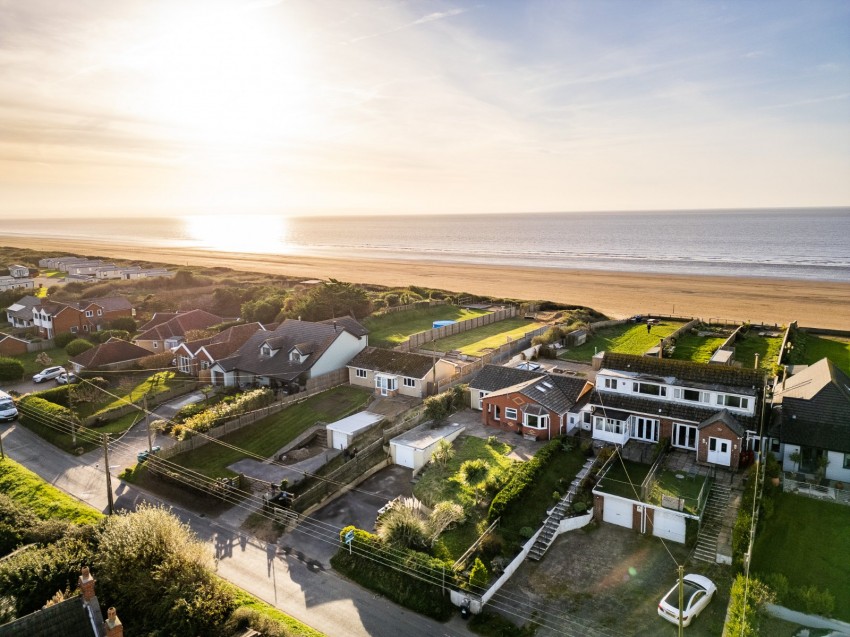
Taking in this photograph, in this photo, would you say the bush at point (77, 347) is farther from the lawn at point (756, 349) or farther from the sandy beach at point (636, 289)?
the lawn at point (756, 349)

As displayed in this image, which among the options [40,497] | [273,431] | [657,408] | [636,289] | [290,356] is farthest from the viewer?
[636,289]

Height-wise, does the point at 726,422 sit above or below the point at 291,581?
above

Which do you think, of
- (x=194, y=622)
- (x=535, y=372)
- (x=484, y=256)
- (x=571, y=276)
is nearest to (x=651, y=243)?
(x=484, y=256)

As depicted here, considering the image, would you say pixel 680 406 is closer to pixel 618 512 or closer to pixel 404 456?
pixel 618 512

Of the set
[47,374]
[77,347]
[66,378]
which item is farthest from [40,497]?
[77,347]

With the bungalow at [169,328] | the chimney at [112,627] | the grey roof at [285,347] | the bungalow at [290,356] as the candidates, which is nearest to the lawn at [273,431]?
the bungalow at [290,356]

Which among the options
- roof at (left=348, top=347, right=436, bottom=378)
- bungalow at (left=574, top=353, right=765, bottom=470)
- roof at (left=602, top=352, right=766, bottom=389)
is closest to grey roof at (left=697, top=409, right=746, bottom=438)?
bungalow at (left=574, top=353, right=765, bottom=470)
